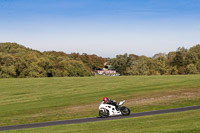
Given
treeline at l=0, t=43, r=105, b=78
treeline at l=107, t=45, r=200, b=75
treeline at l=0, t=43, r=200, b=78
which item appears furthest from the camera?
treeline at l=107, t=45, r=200, b=75

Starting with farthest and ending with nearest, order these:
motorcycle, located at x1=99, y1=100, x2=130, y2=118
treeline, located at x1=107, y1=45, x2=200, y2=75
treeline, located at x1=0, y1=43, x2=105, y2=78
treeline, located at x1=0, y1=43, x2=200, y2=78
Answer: treeline, located at x1=107, y1=45, x2=200, y2=75, treeline, located at x1=0, y1=43, x2=200, y2=78, treeline, located at x1=0, y1=43, x2=105, y2=78, motorcycle, located at x1=99, y1=100, x2=130, y2=118

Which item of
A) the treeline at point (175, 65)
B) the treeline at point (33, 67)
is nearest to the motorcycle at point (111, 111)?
the treeline at point (33, 67)

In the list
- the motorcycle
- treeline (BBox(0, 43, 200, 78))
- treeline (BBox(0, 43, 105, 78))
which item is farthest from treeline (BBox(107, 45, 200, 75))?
the motorcycle

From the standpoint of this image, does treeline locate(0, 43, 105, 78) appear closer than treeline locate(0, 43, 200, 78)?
Yes

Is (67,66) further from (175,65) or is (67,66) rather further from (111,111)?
(111,111)

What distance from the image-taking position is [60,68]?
122 m

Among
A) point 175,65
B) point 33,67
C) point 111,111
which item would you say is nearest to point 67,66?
point 33,67

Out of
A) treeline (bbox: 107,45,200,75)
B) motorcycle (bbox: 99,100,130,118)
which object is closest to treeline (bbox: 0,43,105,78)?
treeline (bbox: 107,45,200,75)

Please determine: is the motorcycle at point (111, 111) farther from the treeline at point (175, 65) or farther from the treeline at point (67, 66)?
the treeline at point (175, 65)

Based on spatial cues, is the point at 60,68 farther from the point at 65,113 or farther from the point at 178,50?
the point at 65,113

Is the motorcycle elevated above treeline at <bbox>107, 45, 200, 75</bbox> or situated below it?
below

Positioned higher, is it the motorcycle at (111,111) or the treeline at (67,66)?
the treeline at (67,66)

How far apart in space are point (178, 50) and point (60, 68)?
55.0m

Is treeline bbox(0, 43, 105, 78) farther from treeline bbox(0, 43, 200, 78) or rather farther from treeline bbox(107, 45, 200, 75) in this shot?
treeline bbox(107, 45, 200, 75)
